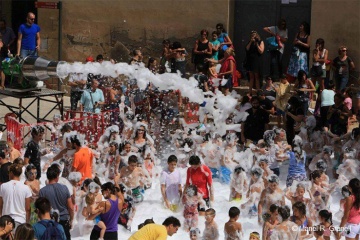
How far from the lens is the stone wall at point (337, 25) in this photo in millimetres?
19812

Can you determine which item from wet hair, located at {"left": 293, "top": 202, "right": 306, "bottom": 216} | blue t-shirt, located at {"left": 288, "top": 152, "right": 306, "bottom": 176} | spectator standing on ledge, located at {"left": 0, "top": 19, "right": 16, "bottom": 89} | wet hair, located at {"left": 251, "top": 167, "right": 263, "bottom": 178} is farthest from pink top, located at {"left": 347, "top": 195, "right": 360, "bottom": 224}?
spectator standing on ledge, located at {"left": 0, "top": 19, "right": 16, "bottom": 89}

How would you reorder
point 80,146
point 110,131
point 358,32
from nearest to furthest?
1. point 80,146
2. point 110,131
3. point 358,32

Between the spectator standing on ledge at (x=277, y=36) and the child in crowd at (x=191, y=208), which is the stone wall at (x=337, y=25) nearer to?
the spectator standing on ledge at (x=277, y=36)

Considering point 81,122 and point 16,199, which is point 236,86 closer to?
point 81,122

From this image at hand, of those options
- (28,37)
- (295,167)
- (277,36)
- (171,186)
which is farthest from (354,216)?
(28,37)

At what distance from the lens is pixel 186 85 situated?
1898 centimetres

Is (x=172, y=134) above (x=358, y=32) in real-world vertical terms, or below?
below

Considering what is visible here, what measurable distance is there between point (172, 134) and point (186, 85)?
3.57ft

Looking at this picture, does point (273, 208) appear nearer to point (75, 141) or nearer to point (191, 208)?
point (191, 208)

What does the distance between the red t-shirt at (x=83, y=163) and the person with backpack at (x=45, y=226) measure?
2838 mm

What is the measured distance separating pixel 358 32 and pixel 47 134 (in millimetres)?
6853

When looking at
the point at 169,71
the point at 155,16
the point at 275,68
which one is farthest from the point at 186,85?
the point at 155,16

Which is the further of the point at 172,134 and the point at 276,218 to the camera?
the point at 172,134

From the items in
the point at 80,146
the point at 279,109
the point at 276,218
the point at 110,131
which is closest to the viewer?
the point at 276,218
